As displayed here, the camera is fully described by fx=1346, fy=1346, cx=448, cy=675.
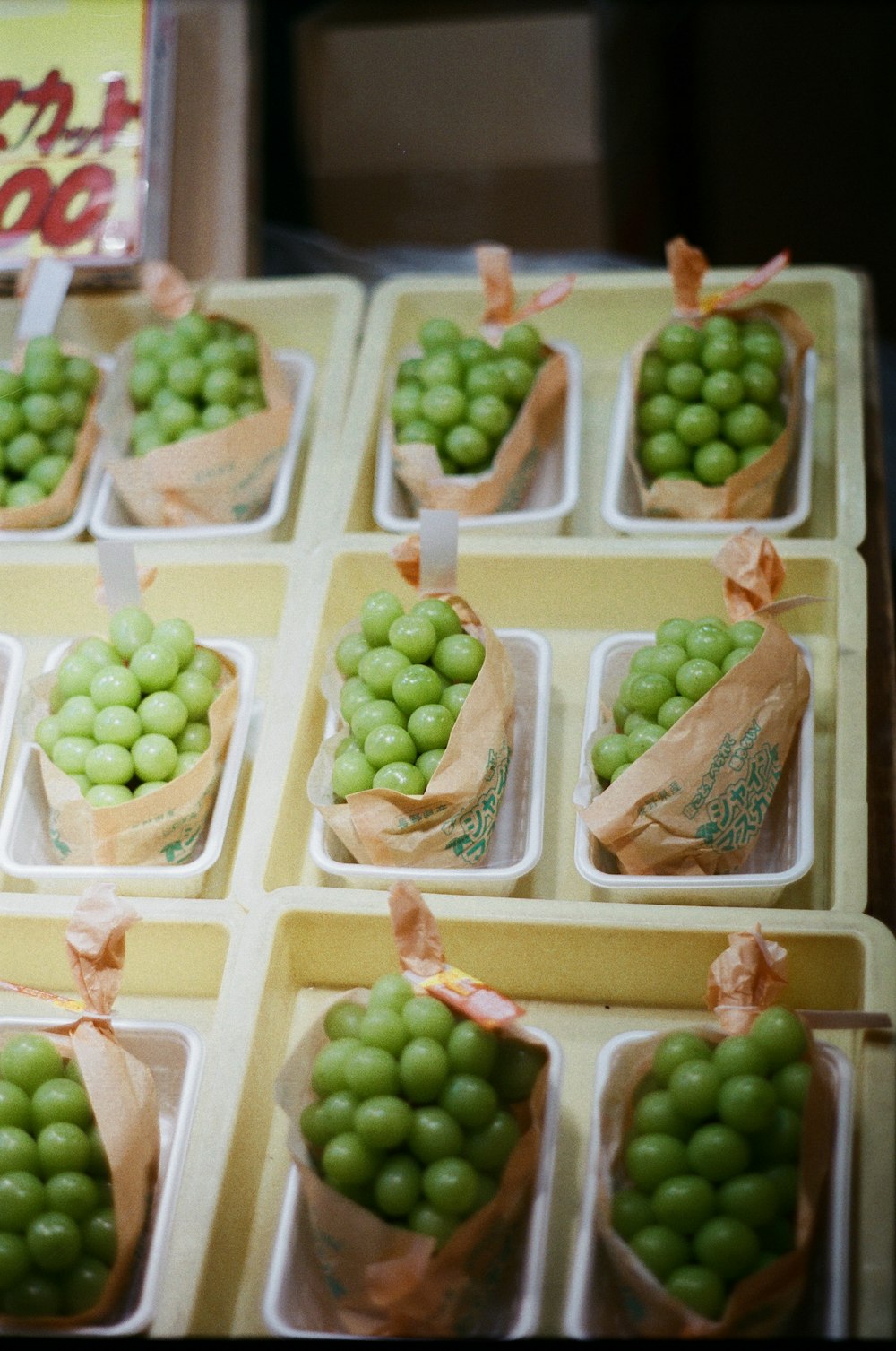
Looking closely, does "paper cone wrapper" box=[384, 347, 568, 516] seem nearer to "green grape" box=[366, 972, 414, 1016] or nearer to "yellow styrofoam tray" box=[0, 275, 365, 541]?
"yellow styrofoam tray" box=[0, 275, 365, 541]

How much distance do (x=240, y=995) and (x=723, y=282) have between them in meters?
1.39

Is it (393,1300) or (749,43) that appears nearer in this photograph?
(393,1300)

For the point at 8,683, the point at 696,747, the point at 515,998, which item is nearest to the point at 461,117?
the point at 8,683

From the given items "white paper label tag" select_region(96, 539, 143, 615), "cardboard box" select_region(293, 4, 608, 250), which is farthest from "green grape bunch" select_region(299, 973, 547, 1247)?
"cardboard box" select_region(293, 4, 608, 250)

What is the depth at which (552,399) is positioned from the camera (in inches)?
82.7

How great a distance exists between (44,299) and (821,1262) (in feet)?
5.73

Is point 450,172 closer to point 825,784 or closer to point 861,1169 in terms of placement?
point 825,784

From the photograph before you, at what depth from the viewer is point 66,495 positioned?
2025mm

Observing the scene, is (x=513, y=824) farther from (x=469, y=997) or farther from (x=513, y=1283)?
(x=513, y=1283)

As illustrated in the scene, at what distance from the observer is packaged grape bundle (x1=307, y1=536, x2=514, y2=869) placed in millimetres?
1556

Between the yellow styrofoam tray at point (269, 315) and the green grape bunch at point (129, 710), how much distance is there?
60 cm

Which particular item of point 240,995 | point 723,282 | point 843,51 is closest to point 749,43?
point 843,51

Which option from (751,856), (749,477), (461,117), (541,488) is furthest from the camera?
(461,117)

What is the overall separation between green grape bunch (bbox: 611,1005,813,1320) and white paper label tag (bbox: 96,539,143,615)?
3.11 feet
